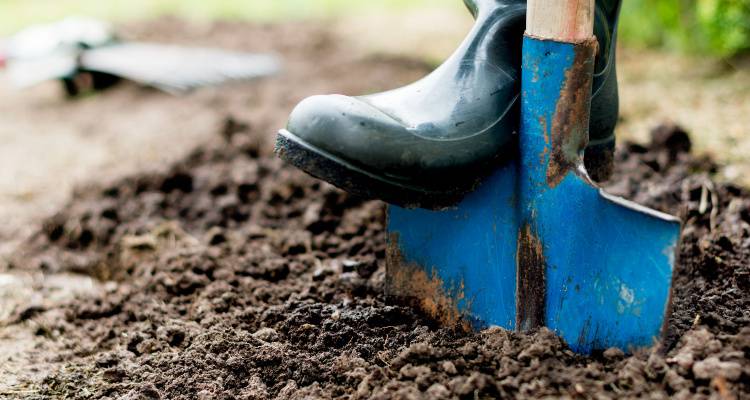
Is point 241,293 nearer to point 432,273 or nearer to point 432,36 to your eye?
point 432,273

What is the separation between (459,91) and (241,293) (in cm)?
74

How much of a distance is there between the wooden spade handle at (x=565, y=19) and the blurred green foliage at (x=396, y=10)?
2477 millimetres

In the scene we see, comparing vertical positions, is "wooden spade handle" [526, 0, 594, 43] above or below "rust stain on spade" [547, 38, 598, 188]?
above

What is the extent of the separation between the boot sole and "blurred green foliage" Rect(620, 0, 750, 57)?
2.67m

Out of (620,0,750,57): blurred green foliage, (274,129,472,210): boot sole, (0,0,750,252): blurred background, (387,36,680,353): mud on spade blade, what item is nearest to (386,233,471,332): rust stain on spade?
(387,36,680,353): mud on spade blade

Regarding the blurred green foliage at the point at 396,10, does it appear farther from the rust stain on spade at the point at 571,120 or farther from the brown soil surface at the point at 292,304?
the rust stain on spade at the point at 571,120

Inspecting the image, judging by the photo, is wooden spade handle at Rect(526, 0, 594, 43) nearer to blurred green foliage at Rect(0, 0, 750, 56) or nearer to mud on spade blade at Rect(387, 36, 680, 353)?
mud on spade blade at Rect(387, 36, 680, 353)

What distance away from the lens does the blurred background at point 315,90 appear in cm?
324

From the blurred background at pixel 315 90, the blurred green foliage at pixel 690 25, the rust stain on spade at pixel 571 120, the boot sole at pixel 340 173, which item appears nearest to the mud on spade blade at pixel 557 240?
the rust stain on spade at pixel 571 120

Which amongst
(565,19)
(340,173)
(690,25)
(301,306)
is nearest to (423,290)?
(301,306)

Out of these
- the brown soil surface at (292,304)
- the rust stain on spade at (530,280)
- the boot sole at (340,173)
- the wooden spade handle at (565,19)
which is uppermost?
the wooden spade handle at (565,19)

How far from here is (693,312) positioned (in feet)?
5.23

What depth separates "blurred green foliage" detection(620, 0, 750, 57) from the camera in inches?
144

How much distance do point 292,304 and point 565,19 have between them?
2.80ft
